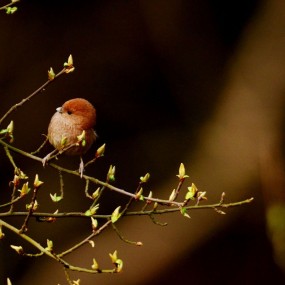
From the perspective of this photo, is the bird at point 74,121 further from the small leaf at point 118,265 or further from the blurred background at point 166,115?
the blurred background at point 166,115

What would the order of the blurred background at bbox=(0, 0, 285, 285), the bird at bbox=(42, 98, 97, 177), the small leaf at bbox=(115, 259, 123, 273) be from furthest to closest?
the blurred background at bbox=(0, 0, 285, 285) < the bird at bbox=(42, 98, 97, 177) < the small leaf at bbox=(115, 259, 123, 273)

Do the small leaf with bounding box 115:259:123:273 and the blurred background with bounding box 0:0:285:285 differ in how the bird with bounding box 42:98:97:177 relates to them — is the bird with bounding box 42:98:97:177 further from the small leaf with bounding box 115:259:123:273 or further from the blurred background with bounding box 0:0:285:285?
the blurred background with bounding box 0:0:285:285

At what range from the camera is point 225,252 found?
3131 millimetres

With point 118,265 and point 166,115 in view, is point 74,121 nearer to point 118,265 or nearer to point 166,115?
point 118,265

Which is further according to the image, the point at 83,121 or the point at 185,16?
the point at 185,16

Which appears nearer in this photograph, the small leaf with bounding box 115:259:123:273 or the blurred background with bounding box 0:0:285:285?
the small leaf with bounding box 115:259:123:273

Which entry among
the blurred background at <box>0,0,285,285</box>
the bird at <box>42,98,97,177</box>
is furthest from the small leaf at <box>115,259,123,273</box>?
the blurred background at <box>0,0,285,285</box>

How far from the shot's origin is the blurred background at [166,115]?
3.03 m

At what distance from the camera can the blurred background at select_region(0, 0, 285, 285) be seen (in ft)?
9.95

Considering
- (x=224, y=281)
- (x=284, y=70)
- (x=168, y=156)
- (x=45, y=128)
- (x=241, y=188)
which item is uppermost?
(x=45, y=128)

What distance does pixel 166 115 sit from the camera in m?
3.14

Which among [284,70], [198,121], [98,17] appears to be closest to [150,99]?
[198,121]

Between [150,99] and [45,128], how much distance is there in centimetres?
56

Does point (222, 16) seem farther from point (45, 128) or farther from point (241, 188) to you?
point (45, 128)
